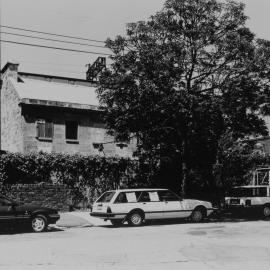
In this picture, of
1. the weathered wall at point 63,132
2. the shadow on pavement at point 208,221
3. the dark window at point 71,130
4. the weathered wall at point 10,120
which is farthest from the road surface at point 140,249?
the dark window at point 71,130

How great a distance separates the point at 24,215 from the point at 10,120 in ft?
59.8

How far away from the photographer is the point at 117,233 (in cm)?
1528

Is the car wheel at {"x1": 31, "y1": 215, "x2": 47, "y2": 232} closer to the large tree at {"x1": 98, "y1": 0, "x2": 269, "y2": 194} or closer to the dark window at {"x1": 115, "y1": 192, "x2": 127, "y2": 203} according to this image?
the dark window at {"x1": 115, "y1": 192, "x2": 127, "y2": 203}

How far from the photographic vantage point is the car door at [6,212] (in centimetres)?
1532

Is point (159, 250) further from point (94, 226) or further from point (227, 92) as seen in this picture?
point (227, 92)

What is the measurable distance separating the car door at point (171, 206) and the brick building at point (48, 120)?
10.5m

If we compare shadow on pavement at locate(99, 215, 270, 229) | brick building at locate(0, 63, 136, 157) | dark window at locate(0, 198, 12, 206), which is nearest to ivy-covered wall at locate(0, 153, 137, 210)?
brick building at locate(0, 63, 136, 157)

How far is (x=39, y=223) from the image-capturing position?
52.3 feet

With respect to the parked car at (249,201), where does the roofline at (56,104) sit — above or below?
above

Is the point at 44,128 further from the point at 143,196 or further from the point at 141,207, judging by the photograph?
the point at 141,207

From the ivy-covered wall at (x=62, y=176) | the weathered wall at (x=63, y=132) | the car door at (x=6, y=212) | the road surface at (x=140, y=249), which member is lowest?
the road surface at (x=140, y=249)

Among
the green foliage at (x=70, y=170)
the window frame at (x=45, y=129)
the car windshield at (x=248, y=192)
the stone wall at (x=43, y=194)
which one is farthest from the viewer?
the window frame at (x=45, y=129)

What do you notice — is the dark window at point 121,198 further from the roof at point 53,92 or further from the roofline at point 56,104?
the roof at point 53,92

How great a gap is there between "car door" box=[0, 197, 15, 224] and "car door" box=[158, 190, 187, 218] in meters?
6.09
